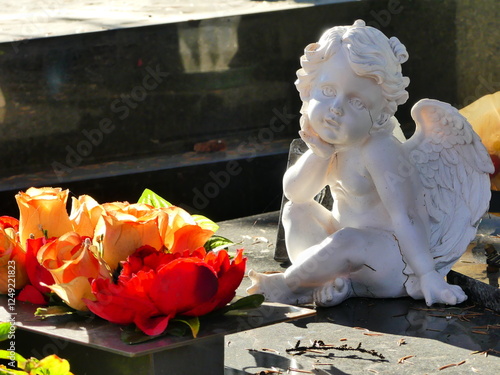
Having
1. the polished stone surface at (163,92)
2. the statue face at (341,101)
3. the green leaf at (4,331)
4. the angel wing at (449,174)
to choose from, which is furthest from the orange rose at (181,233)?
the polished stone surface at (163,92)

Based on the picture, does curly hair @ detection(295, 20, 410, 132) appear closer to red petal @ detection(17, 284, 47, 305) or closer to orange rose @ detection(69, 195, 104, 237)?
orange rose @ detection(69, 195, 104, 237)

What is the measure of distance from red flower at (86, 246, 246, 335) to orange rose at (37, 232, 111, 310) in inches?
1.5

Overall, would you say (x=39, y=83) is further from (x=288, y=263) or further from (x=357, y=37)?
(x=357, y=37)

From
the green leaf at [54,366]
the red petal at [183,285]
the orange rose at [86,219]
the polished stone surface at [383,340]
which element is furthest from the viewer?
the polished stone surface at [383,340]

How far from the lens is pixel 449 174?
2.85 m

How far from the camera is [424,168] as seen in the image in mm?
2816

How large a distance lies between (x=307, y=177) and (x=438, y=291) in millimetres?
490

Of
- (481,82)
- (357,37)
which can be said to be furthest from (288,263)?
(481,82)

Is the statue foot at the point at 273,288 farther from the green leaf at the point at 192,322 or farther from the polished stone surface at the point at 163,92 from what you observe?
the polished stone surface at the point at 163,92

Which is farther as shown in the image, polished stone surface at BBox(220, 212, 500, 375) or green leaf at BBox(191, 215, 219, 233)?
polished stone surface at BBox(220, 212, 500, 375)

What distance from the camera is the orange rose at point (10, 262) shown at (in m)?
1.74

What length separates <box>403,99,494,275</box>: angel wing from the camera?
2805 millimetres

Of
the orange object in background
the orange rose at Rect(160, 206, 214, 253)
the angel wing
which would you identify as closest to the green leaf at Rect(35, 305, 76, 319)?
the orange rose at Rect(160, 206, 214, 253)

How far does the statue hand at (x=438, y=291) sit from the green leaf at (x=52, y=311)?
126 centimetres
